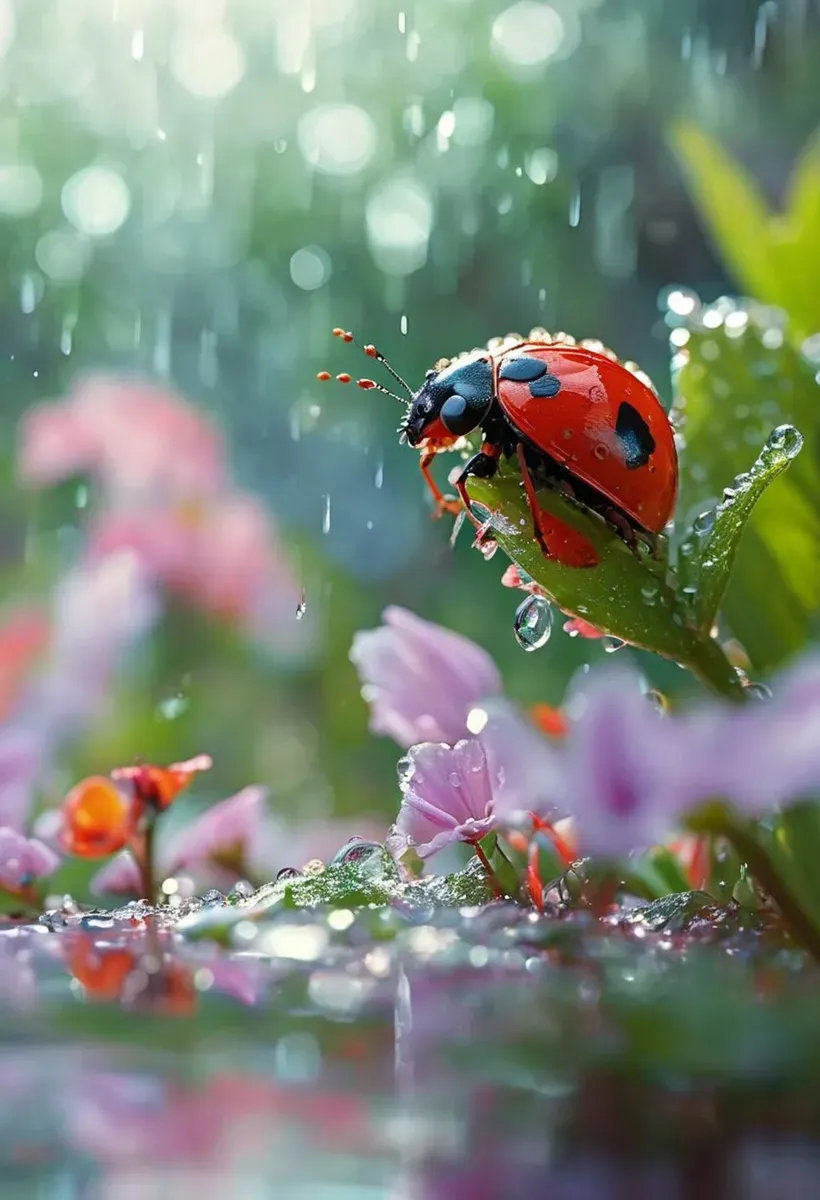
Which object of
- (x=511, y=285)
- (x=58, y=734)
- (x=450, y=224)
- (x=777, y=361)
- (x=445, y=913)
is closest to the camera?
(x=445, y=913)

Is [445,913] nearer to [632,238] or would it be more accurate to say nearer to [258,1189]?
[258,1189]

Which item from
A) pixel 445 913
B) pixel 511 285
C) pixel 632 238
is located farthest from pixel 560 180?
pixel 445 913

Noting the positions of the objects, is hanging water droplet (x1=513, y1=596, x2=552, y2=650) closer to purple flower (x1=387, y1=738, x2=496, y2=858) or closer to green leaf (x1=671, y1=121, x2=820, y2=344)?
purple flower (x1=387, y1=738, x2=496, y2=858)

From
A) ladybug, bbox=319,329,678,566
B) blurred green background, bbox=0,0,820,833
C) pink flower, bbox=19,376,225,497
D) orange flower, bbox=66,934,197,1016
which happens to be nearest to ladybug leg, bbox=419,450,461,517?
ladybug, bbox=319,329,678,566

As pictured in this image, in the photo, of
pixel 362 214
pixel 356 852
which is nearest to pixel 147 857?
pixel 356 852

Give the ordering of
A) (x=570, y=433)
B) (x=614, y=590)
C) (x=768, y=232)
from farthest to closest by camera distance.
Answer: (x=768, y=232) → (x=570, y=433) → (x=614, y=590)

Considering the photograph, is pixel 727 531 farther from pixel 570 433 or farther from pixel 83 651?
pixel 83 651
